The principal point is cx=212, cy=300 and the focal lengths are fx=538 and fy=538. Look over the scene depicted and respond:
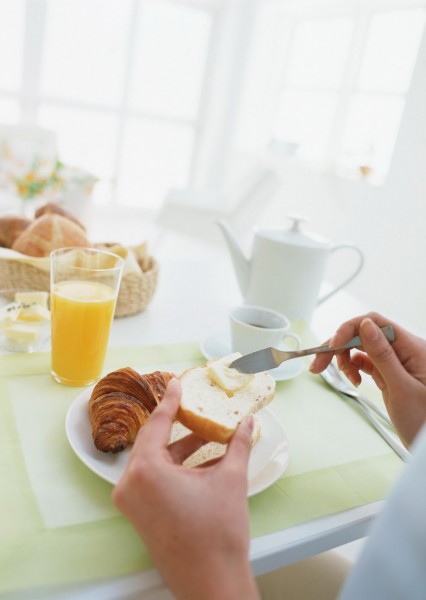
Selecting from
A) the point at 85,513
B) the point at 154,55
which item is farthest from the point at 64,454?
the point at 154,55

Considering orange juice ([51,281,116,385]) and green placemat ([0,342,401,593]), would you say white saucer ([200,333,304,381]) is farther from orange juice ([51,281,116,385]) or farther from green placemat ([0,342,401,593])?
orange juice ([51,281,116,385])

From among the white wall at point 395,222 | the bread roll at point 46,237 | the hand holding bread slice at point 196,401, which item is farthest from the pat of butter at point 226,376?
the white wall at point 395,222

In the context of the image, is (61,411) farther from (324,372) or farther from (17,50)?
(17,50)

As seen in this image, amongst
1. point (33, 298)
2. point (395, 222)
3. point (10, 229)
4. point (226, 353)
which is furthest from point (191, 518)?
point (395, 222)

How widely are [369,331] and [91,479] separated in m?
0.37

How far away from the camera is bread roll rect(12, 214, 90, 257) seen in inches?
39.3

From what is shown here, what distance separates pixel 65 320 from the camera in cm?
73

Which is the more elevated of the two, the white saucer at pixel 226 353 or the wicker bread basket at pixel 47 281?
the wicker bread basket at pixel 47 281

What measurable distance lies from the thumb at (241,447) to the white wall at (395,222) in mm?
2287

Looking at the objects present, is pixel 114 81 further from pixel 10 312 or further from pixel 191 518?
pixel 191 518

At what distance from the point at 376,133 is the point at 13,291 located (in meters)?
3.10

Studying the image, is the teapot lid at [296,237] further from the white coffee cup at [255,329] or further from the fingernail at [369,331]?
the fingernail at [369,331]

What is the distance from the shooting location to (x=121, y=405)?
22.5 inches

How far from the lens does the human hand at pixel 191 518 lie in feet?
1.30
